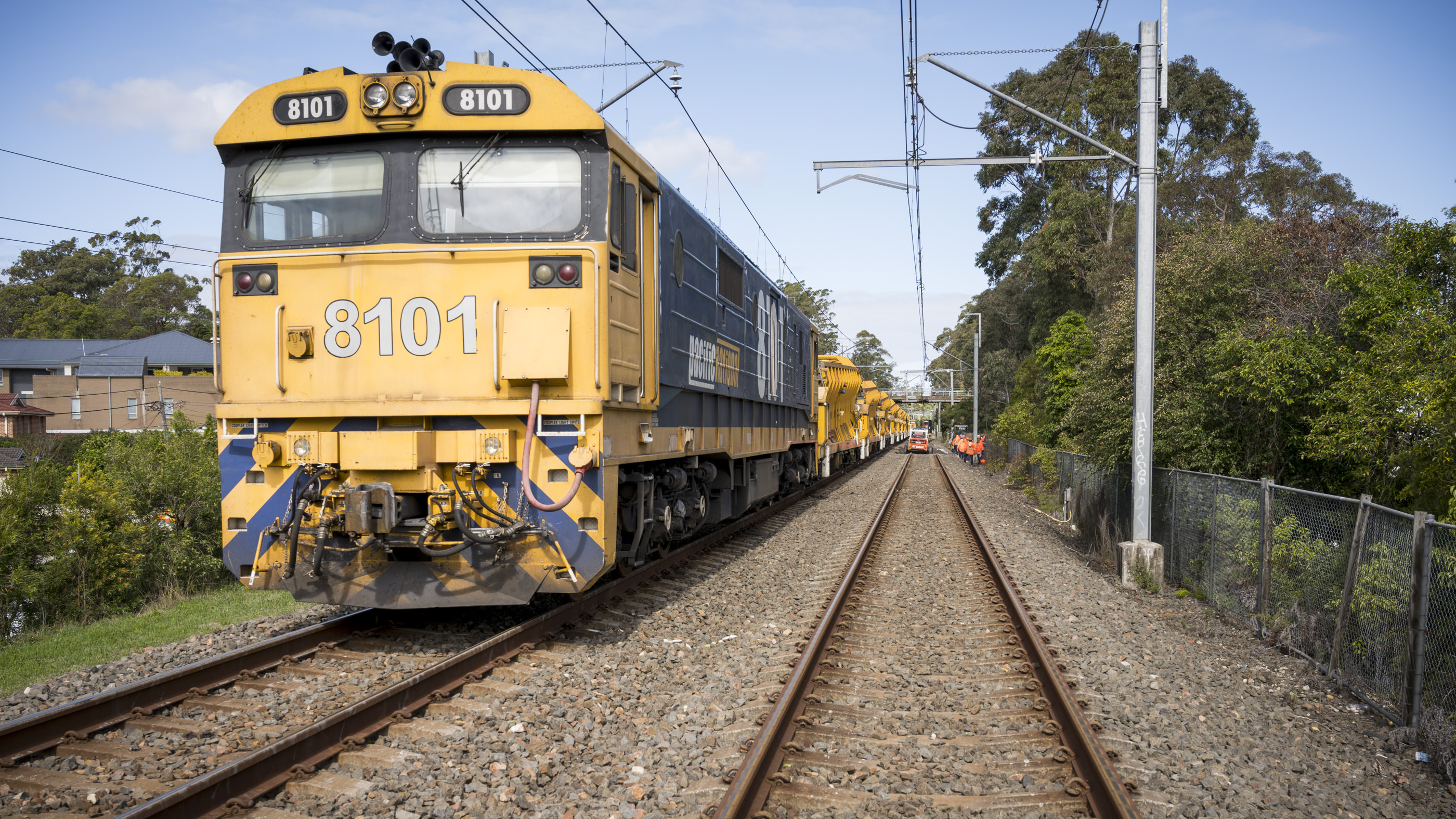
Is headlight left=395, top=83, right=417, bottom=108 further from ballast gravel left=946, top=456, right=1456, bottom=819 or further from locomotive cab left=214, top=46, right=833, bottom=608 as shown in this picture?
ballast gravel left=946, top=456, right=1456, bottom=819

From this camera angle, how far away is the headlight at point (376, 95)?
6336 mm

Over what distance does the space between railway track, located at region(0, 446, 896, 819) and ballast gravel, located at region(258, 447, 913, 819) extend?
5 cm

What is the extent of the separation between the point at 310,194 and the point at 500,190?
146 centimetres

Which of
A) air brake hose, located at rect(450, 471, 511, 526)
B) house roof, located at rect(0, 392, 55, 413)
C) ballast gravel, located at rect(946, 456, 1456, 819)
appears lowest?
ballast gravel, located at rect(946, 456, 1456, 819)

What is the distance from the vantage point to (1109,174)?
36.7m

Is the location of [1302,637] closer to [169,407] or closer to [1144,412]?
[1144,412]

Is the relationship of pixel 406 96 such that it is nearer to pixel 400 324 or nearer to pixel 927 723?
pixel 400 324

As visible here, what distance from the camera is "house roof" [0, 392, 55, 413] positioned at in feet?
140

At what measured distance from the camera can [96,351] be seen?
2152 inches

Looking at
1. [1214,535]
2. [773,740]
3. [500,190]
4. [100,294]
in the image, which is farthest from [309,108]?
[100,294]

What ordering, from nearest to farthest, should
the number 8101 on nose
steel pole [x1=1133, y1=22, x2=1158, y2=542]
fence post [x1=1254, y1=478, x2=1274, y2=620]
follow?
the number 8101 on nose < fence post [x1=1254, y1=478, x2=1274, y2=620] < steel pole [x1=1133, y1=22, x2=1158, y2=542]

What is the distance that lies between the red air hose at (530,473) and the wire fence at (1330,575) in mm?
5429

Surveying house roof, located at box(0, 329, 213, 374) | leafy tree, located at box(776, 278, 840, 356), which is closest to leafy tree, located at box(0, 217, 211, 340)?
house roof, located at box(0, 329, 213, 374)

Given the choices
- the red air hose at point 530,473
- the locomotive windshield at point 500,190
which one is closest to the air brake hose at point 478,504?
the red air hose at point 530,473
